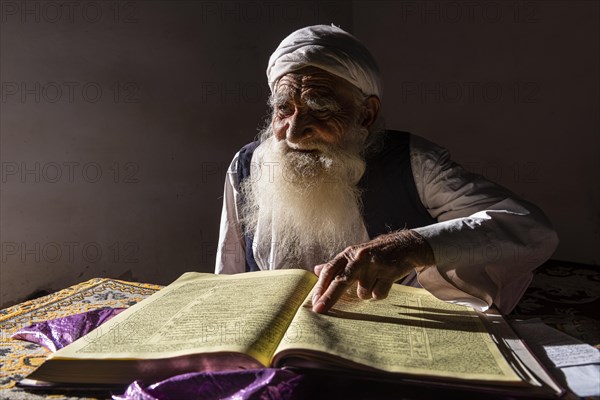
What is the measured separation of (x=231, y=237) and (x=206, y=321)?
1180 mm

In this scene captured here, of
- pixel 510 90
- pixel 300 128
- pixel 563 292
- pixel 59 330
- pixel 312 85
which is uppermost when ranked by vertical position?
pixel 312 85

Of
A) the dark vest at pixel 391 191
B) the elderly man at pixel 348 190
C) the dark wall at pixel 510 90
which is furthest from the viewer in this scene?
the dark wall at pixel 510 90

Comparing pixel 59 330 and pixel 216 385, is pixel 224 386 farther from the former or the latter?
pixel 59 330

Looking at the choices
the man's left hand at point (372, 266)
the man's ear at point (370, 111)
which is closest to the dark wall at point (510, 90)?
the man's ear at point (370, 111)

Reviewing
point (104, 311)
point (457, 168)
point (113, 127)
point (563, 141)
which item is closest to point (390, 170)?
point (457, 168)

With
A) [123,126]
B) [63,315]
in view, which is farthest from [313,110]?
[123,126]

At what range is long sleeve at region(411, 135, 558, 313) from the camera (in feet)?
4.65

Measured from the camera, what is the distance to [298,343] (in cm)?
92

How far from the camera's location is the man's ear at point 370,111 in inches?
79.4

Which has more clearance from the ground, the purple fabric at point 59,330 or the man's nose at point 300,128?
the man's nose at point 300,128

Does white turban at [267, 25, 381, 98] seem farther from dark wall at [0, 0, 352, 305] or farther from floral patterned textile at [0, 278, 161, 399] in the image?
dark wall at [0, 0, 352, 305]

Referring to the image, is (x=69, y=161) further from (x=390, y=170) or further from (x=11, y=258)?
(x=390, y=170)

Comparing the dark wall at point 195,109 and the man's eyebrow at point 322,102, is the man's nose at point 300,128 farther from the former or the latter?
the dark wall at point 195,109

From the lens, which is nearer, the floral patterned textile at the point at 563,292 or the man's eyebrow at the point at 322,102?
the man's eyebrow at the point at 322,102
